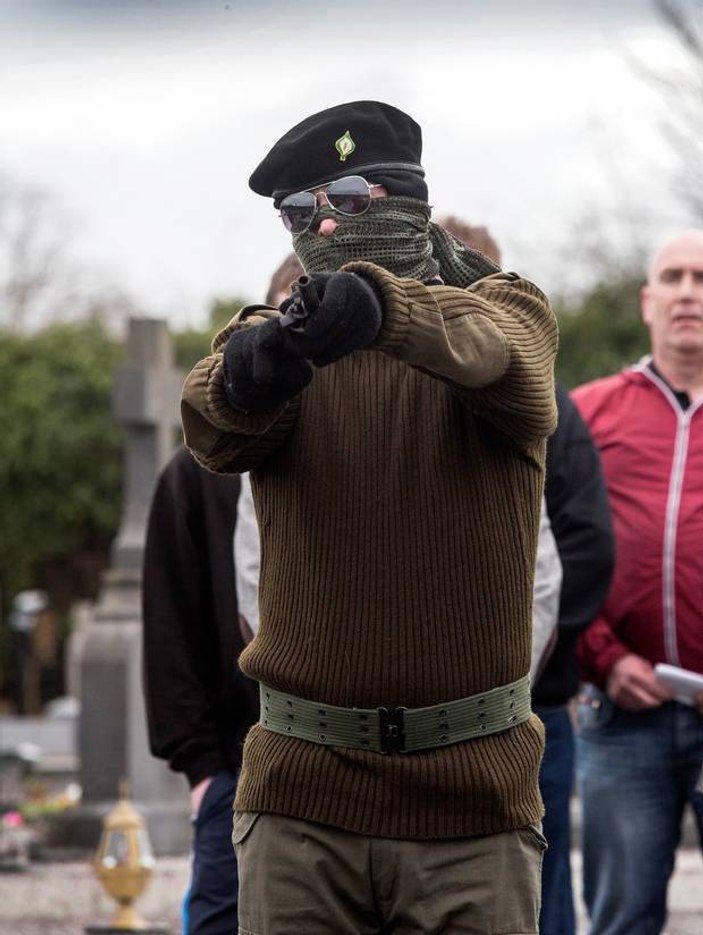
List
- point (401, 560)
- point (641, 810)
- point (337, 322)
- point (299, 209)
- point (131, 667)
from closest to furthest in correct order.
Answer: point (337, 322), point (401, 560), point (299, 209), point (641, 810), point (131, 667)

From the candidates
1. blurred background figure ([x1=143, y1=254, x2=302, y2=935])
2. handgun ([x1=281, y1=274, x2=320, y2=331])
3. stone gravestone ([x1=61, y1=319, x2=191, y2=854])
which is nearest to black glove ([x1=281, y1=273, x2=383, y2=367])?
handgun ([x1=281, y1=274, x2=320, y2=331])

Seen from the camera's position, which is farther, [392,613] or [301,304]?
[392,613]

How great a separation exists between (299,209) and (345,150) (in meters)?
0.14

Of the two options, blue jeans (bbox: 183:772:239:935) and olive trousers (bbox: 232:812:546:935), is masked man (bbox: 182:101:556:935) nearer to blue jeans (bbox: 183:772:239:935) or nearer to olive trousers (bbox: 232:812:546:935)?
olive trousers (bbox: 232:812:546:935)

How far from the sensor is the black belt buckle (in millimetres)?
2883

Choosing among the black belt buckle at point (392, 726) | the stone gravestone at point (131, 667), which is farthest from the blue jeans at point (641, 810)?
the stone gravestone at point (131, 667)

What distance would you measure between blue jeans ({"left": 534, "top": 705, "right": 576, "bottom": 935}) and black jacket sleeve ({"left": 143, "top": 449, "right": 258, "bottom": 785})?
75 centimetres

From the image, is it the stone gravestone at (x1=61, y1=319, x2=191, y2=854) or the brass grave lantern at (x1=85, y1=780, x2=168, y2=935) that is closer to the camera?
the brass grave lantern at (x1=85, y1=780, x2=168, y2=935)

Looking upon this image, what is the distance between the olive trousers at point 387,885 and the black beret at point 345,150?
1051 mm

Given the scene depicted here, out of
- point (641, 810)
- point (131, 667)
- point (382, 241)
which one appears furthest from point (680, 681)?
point (131, 667)

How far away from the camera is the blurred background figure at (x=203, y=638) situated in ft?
13.8

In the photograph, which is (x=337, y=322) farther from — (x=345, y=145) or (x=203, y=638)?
(x=203, y=638)

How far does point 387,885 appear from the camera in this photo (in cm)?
288

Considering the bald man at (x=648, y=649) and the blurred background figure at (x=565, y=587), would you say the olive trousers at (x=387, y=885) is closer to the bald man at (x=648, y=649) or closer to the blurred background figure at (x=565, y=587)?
the blurred background figure at (x=565, y=587)
